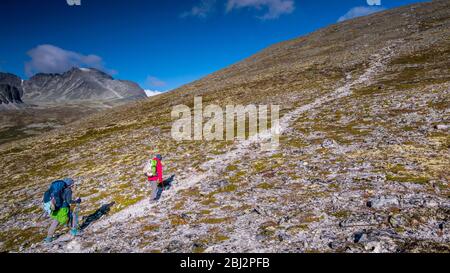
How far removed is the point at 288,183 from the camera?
16547 millimetres

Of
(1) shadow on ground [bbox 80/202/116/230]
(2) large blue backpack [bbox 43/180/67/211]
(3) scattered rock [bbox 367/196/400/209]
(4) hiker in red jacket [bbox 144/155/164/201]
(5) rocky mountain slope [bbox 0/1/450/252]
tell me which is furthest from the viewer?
(4) hiker in red jacket [bbox 144/155/164/201]

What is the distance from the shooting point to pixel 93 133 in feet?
171

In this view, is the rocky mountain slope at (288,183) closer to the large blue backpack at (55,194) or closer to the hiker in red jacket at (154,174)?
the hiker in red jacket at (154,174)

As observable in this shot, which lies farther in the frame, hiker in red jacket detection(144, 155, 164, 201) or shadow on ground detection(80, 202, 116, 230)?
hiker in red jacket detection(144, 155, 164, 201)

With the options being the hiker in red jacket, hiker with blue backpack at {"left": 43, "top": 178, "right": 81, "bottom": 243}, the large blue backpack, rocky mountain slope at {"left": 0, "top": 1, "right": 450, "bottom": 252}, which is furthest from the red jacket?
the large blue backpack

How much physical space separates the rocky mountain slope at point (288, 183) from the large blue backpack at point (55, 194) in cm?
206

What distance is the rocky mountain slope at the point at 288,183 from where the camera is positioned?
37.5 feet

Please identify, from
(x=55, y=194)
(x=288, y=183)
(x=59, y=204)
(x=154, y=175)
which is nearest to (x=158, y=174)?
(x=154, y=175)

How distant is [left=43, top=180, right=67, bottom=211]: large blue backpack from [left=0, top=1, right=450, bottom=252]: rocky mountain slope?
6.76 feet

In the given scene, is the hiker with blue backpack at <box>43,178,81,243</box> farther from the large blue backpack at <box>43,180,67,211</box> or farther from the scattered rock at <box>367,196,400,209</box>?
the scattered rock at <box>367,196,400,209</box>

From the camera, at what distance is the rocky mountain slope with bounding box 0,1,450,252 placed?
11.4 meters
